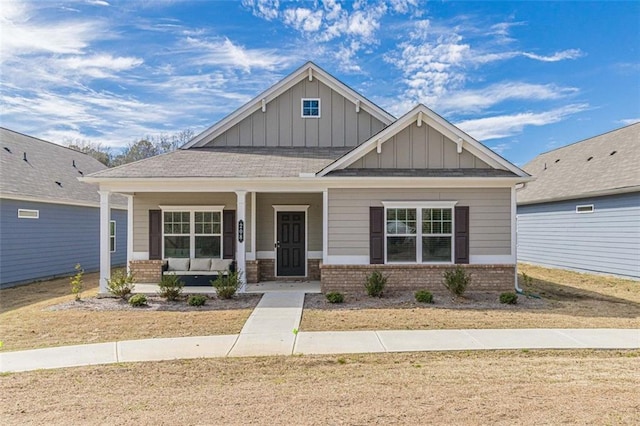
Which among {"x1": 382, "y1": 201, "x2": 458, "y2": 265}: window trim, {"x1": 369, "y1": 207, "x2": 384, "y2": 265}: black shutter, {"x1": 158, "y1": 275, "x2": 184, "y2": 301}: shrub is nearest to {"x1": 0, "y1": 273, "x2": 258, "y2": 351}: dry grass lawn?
{"x1": 158, "y1": 275, "x2": 184, "y2": 301}: shrub

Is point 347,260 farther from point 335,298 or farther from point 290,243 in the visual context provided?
point 290,243

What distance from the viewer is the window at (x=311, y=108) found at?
14109 mm

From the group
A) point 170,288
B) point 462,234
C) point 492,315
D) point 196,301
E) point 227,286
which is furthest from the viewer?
point 462,234

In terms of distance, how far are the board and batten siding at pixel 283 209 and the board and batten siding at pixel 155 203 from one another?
0.98m

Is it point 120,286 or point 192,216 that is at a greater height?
point 192,216

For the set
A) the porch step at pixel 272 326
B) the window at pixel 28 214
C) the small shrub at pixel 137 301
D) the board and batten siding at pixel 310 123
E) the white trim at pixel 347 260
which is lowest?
the porch step at pixel 272 326

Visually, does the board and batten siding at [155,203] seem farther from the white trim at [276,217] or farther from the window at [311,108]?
the window at [311,108]

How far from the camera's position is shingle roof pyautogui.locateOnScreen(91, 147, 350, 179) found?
37.0 feet

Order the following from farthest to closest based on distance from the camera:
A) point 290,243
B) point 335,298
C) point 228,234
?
1. point 290,243
2. point 228,234
3. point 335,298

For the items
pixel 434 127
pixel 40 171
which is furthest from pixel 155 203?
pixel 434 127

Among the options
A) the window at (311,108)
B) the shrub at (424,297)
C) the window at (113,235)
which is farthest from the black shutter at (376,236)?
the window at (113,235)

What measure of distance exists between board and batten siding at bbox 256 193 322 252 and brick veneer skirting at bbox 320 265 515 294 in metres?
2.32

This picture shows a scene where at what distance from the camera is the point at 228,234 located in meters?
12.9

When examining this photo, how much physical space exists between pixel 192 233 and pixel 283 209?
2999 millimetres
